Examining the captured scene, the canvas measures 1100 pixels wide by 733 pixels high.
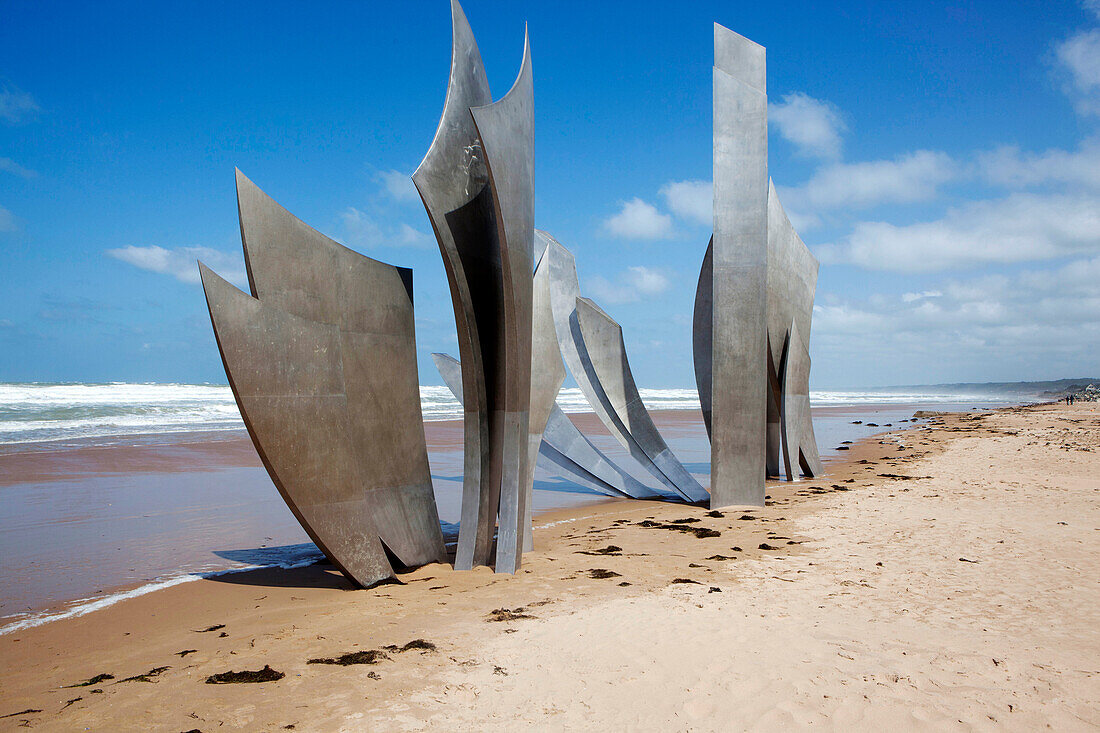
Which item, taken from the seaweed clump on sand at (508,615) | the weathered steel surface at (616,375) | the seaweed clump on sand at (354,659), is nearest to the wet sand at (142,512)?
the weathered steel surface at (616,375)

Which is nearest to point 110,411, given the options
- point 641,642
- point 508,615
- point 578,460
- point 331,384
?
point 578,460

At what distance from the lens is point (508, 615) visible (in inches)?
207

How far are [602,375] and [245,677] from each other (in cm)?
793

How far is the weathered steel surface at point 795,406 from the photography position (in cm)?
1176

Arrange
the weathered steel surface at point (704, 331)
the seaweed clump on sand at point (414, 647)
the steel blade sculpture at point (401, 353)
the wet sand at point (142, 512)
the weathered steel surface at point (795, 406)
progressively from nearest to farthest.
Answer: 1. the seaweed clump on sand at point (414, 647)
2. the steel blade sculpture at point (401, 353)
3. the wet sand at point (142, 512)
4. the weathered steel surface at point (704, 331)
5. the weathered steel surface at point (795, 406)

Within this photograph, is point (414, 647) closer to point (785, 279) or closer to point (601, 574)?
point (601, 574)

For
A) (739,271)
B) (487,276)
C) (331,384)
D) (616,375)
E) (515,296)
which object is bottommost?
(331,384)

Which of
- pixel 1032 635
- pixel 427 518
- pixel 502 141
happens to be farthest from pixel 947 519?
pixel 502 141

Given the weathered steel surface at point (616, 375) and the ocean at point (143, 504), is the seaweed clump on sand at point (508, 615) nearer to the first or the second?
the ocean at point (143, 504)

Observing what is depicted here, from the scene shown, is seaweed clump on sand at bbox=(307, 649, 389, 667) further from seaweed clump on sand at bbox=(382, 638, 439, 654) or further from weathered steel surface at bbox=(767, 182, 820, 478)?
weathered steel surface at bbox=(767, 182, 820, 478)

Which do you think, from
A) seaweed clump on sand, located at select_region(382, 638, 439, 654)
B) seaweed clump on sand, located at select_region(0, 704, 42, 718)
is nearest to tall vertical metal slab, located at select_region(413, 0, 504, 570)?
seaweed clump on sand, located at select_region(382, 638, 439, 654)

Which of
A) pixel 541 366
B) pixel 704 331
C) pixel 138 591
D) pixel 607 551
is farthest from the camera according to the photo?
pixel 704 331

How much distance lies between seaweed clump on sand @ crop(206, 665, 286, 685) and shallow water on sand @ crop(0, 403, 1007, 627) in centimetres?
257

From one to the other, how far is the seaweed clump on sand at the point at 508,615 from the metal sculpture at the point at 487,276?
116cm
